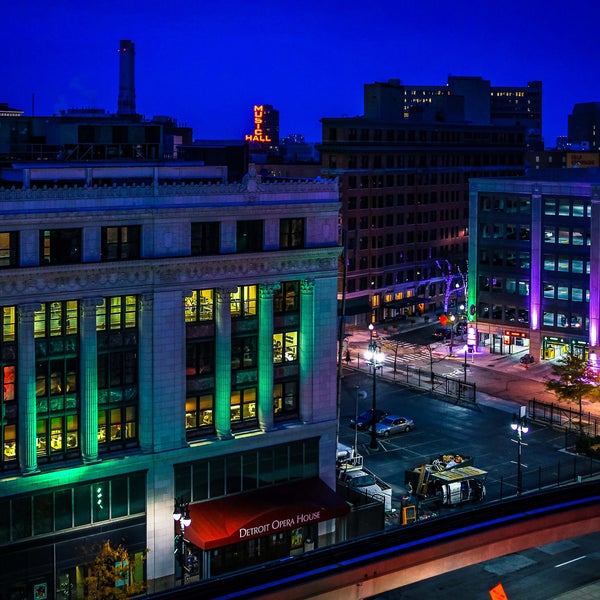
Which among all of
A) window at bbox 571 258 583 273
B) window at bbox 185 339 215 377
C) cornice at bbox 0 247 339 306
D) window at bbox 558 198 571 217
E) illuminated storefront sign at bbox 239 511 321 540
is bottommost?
illuminated storefront sign at bbox 239 511 321 540

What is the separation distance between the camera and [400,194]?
14412 centimetres

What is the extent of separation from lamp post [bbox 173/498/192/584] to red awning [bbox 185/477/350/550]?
339 millimetres

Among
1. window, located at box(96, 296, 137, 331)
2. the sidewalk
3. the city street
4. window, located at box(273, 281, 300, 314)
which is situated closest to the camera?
window, located at box(96, 296, 137, 331)

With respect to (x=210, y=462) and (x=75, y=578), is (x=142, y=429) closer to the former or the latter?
(x=210, y=462)

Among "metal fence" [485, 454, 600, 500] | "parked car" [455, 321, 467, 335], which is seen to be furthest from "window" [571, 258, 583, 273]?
"metal fence" [485, 454, 600, 500]

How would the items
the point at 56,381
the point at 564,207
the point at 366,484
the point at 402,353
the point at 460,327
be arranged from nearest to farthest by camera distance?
the point at 56,381 → the point at 366,484 → the point at 564,207 → the point at 402,353 → the point at 460,327

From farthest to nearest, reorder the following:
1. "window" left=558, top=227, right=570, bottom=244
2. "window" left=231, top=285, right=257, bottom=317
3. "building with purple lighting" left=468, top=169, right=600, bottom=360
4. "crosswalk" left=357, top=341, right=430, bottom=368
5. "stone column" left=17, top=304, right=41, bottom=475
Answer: "crosswalk" left=357, top=341, right=430, bottom=368 < "window" left=558, top=227, right=570, bottom=244 < "building with purple lighting" left=468, top=169, right=600, bottom=360 < "window" left=231, top=285, right=257, bottom=317 < "stone column" left=17, top=304, right=41, bottom=475

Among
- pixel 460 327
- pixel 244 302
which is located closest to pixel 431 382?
pixel 460 327

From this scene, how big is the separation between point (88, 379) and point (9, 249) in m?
7.87

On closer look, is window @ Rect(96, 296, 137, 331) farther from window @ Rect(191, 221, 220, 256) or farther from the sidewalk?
the sidewalk

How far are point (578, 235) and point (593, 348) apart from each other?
40.5ft

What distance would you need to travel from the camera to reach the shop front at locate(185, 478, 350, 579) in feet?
187

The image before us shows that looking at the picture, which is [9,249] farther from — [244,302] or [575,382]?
[575,382]

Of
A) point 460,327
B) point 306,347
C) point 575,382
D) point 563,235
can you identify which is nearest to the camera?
point 306,347
